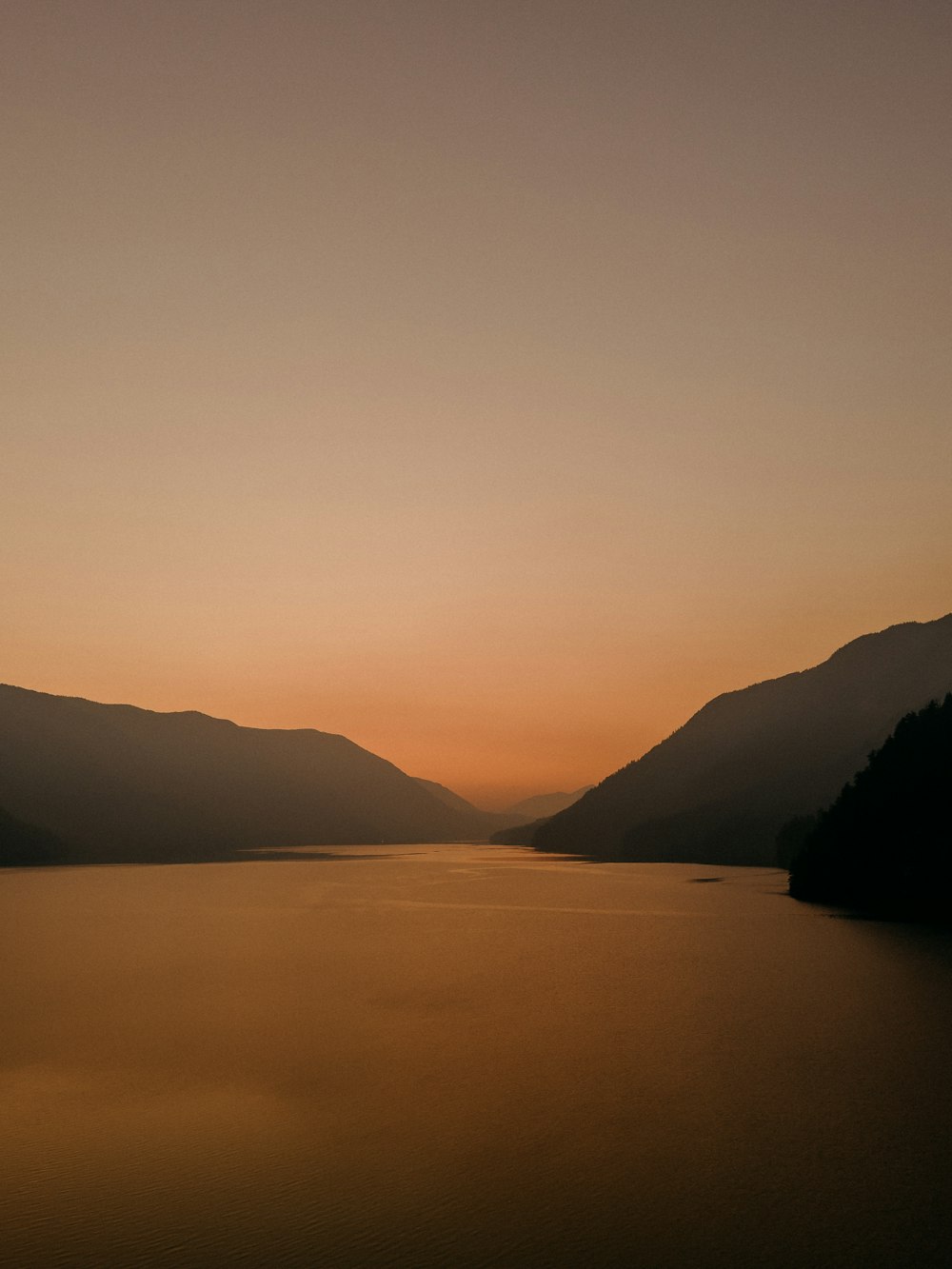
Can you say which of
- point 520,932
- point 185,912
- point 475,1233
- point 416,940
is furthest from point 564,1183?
point 185,912

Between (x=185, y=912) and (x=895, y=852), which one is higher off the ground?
(x=895, y=852)

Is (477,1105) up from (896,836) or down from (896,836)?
down

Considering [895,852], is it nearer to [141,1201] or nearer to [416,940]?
[416,940]

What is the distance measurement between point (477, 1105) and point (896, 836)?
7761 centimetres

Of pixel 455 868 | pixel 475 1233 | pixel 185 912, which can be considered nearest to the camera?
pixel 475 1233

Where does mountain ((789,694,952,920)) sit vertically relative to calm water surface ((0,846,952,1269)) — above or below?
above

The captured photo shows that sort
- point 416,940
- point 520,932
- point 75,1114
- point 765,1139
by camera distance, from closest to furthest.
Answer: point 765,1139, point 75,1114, point 416,940, point 520,932

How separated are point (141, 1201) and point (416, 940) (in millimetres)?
48820

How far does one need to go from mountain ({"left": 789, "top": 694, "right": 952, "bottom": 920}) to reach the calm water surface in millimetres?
25573

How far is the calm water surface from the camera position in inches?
713

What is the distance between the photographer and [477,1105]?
27.2 metres

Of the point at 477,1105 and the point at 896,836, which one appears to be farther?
the point at 896,836

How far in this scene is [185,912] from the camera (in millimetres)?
90375

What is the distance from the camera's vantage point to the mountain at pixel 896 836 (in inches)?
3447
